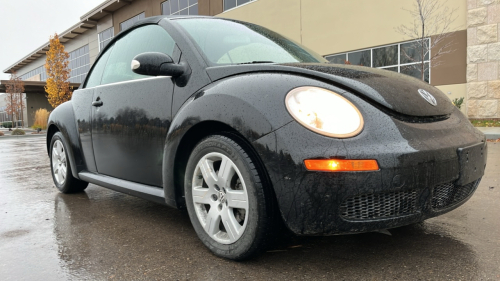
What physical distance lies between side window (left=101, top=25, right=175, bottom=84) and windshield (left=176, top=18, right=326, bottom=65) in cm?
19

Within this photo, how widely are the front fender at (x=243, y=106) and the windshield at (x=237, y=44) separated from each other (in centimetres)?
35

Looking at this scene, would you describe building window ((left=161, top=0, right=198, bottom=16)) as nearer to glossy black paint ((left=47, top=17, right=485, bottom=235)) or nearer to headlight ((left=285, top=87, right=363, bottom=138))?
glossy black paint ((left=47, top=17, right=485, bottom=235))

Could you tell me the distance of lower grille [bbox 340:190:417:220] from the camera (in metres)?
1.74

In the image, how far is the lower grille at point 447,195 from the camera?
188cm

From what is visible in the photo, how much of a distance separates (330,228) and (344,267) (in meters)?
0.33

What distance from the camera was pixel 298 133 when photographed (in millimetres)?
1773

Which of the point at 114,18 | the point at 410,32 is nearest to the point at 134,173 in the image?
the point at 410,32

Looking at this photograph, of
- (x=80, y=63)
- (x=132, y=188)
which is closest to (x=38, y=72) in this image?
(x=80, y=63)

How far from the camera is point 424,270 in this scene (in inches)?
74.6

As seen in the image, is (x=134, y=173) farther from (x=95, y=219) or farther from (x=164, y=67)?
(x=164, y=67)

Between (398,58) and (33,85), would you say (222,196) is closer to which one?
(398,58)

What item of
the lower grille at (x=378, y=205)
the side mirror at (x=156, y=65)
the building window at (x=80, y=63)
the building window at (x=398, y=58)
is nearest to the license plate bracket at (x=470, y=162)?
the lower grille at (x=378, y=205)

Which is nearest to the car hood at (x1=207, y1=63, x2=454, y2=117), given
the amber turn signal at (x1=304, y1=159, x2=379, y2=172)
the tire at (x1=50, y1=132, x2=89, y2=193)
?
the amber turn signal at (x1=304, y1=159, x2=379, y2=172)

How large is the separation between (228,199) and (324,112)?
0.69 metres
